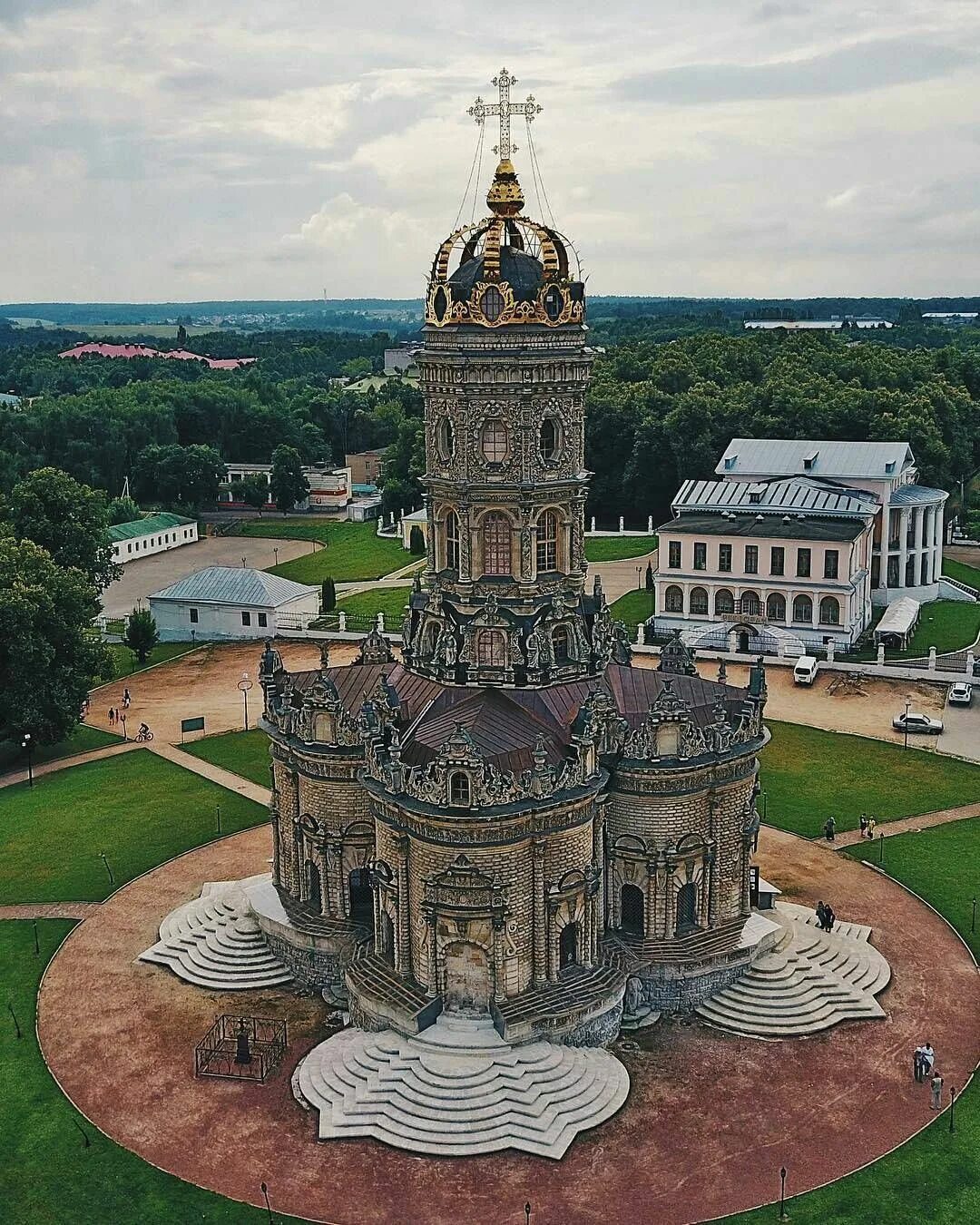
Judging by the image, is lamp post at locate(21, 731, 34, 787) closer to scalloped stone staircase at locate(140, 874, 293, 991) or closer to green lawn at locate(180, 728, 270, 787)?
green lawn at locate(180, 728, 270, 787)

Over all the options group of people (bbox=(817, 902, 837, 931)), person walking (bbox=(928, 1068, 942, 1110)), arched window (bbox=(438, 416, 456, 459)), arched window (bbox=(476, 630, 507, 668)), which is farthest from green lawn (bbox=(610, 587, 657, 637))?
person walking (bbox=(928, 1068, 942, 1110))

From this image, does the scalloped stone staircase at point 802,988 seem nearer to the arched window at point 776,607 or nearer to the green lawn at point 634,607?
the arched window at point 776,607

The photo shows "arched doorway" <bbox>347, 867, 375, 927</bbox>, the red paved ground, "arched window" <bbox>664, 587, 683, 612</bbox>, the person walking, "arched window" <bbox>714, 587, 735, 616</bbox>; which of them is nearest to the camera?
the red paved ground

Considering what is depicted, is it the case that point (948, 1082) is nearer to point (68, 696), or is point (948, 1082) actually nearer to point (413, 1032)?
point (413, 1032)

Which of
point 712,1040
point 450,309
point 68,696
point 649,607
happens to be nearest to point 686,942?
point 712,1040

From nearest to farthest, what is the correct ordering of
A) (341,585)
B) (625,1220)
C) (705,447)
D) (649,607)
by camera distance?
(625,1220)
(649,607)
(341,585)
(705,447)

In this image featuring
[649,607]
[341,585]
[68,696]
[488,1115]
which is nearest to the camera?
[488,1115]
